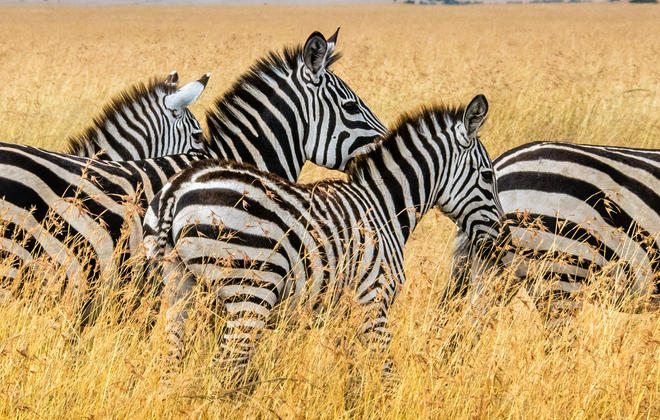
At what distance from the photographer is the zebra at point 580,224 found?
179 inches

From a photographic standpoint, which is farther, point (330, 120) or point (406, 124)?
point (330, 120)

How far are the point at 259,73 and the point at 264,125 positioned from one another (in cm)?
41

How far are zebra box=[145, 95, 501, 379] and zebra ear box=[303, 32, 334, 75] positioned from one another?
1.22m

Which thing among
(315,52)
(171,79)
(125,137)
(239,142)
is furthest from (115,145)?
(315,52)

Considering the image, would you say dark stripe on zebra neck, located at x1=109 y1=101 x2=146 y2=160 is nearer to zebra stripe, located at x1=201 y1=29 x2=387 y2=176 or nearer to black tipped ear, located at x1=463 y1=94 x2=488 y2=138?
zebra stripe, located at x1=201 y1=29 x2=387 y2=176

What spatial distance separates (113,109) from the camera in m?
6.34

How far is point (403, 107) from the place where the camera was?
11.8m

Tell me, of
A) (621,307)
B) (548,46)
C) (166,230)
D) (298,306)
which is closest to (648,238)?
(621,307)

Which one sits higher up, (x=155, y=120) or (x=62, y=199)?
(x=155, y=120)

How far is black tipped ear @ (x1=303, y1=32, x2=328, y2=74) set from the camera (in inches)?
209

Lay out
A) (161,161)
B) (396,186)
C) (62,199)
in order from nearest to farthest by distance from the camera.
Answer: (62,199) → (396,186) → (161,161)

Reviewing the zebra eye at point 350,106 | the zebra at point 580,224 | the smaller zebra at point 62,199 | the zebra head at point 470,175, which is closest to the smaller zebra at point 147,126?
the zebra eye at point 350,106

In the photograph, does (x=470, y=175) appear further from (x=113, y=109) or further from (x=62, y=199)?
(x=113, y=109)

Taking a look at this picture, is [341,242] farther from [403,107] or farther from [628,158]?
[403,107]
